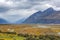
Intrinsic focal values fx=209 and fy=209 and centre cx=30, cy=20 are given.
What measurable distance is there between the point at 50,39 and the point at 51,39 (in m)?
1.11

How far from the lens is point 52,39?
7844cm

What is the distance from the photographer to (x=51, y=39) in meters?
78.1

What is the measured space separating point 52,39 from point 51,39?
1.84ft

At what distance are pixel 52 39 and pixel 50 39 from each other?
1641mm

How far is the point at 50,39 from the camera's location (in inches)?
3034
